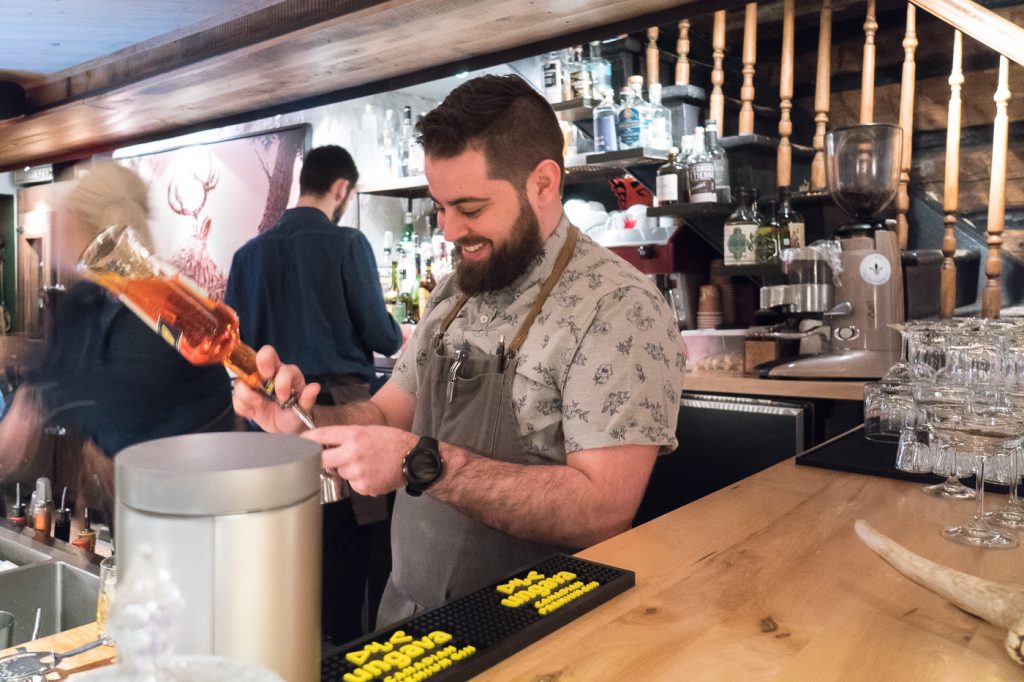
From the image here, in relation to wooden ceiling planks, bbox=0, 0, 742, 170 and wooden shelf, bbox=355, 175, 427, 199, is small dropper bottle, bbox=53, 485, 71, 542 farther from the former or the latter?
wooden shelf, bbox=355, 175, 427, 199

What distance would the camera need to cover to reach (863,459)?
1765 mm

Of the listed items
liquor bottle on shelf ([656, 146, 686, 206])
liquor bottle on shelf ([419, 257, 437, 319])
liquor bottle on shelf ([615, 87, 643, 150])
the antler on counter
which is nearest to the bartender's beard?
the antler on counter

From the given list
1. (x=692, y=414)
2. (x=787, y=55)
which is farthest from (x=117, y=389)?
(x=787, y=55)

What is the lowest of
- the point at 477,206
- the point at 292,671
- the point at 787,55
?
the point at 292,671

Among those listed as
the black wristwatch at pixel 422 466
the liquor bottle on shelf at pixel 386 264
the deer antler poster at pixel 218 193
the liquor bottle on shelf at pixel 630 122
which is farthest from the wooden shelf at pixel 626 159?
the black wristwatch at pixel 422 466

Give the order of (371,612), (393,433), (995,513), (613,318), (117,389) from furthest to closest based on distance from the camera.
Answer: (371,612)
(117,389)
(613,318)
(995,513)
(393,433)

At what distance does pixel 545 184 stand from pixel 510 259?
0.62 feet

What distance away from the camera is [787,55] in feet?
11.7

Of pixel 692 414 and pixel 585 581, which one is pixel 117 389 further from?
pixel 585 581

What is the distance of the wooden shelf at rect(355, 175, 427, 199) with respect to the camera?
4633mm

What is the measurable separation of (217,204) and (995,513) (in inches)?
196

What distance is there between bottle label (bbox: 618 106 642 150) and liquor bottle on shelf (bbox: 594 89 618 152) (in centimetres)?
8

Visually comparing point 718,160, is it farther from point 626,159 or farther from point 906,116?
point 906,116

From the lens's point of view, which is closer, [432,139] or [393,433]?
[393,433]
